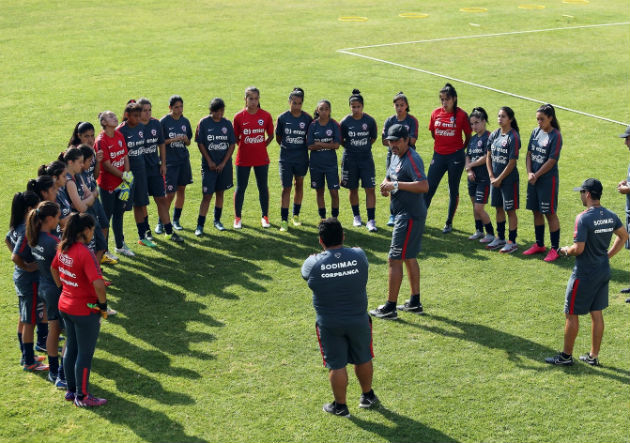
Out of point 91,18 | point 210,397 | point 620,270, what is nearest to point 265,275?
point 210,397

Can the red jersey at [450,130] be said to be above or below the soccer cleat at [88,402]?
above

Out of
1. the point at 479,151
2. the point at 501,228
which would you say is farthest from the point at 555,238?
the point at 479,151

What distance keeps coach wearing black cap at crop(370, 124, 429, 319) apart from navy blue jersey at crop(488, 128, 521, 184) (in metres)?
2.64

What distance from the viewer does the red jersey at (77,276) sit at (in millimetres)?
7320

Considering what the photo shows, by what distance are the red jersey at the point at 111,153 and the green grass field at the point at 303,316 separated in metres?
1.24

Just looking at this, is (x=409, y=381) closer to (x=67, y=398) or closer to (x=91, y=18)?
(x=67, y=398)

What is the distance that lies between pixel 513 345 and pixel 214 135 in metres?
5.96

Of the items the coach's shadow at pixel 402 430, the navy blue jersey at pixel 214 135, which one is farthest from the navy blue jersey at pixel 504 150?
the coach's shadow at pixel 402 430

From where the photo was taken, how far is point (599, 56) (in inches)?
967

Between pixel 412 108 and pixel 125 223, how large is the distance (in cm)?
894

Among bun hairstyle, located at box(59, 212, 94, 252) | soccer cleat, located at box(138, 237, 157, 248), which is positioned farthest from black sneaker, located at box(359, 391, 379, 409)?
soccer cleat, located at box(138, 237, 157, 248)

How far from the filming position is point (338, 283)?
7.24 meters

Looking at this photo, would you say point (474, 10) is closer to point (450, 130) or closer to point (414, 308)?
point (450, 130)

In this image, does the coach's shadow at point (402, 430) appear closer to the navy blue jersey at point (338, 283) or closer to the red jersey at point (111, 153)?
the navy blue jersey at point (338, 283)
